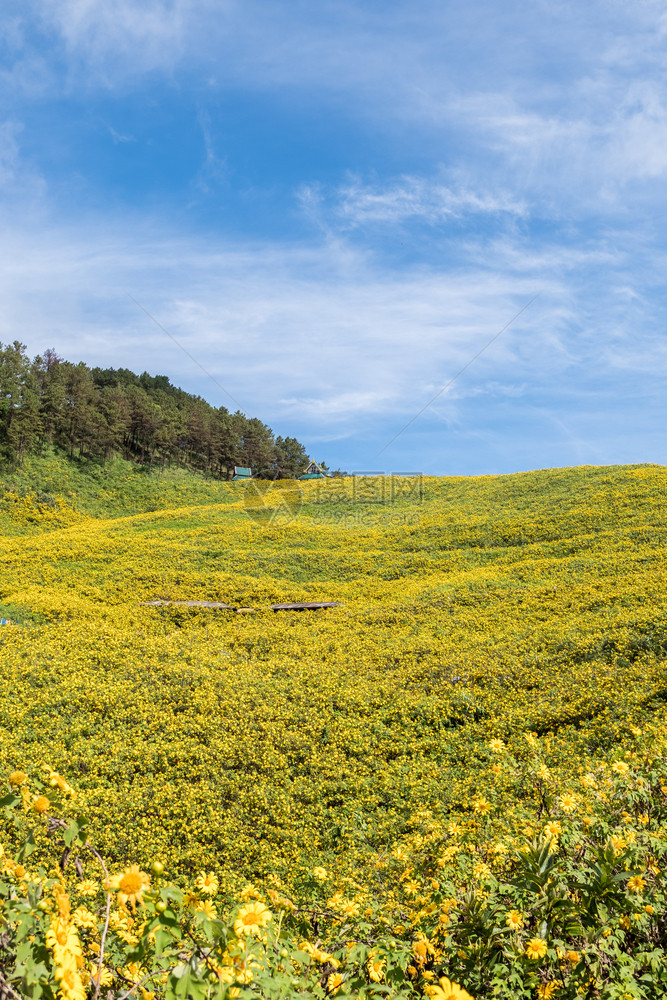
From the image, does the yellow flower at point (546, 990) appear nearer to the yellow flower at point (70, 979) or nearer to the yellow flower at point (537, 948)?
the yellow flower at point (537, 948)

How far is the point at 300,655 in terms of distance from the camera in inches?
542

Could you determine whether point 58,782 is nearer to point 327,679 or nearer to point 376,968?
point 376,968

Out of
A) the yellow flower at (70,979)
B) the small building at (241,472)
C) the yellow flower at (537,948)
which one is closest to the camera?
the yellow flower at (70,979)

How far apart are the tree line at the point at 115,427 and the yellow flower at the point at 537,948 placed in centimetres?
4431

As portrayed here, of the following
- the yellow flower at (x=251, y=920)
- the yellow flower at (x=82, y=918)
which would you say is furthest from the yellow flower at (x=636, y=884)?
the yellow flower at (x=82, y=918)

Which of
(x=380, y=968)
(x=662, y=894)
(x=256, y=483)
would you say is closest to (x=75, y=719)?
(x=380, y=968)

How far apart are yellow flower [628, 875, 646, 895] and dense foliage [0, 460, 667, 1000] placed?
0.02 m

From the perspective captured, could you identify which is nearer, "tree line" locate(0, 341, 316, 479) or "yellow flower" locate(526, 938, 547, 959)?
"yellow flower" locate(526, 938, 547, 959)

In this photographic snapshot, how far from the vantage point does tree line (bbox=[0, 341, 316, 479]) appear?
40562 mm

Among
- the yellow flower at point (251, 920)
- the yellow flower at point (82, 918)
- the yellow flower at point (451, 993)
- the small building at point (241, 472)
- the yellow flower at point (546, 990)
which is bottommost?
the yellow flower at point (546, 990)

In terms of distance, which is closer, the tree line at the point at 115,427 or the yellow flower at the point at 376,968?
the yellow flower at the point at 376,968

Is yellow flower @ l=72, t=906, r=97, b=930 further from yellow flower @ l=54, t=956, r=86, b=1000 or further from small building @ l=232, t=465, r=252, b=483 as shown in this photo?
small building @ l=232, t=465, r=252, b=483

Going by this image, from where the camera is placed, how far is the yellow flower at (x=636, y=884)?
3.07 metres

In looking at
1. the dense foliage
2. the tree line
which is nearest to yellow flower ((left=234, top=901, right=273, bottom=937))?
the dense foliage
